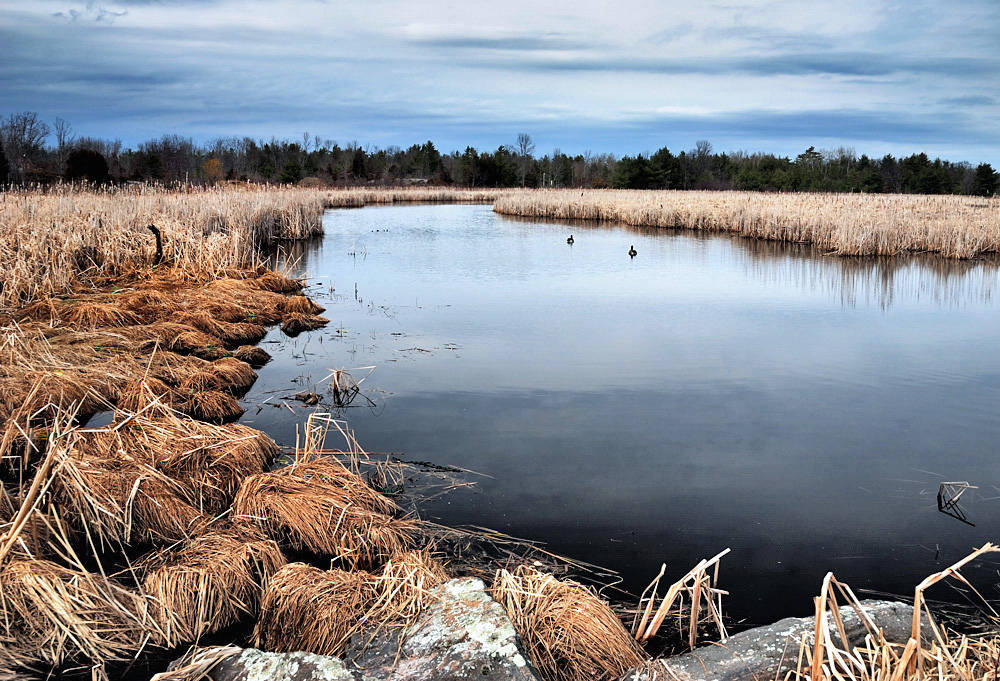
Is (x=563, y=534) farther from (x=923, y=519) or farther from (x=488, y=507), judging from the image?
(x=923, y=519)

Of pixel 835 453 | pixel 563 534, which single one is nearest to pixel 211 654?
pixel 563 534

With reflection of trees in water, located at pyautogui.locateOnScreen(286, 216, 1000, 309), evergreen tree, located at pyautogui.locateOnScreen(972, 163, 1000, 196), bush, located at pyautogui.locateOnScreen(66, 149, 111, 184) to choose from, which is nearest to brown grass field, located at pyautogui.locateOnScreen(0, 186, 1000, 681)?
reflection of trees in water, located at pyautogui.locateOnScreen(286, 216, 1000, 309)

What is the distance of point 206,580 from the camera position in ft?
10.9

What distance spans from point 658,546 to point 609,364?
3965mm

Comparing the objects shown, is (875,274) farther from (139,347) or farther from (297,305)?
(139,347)

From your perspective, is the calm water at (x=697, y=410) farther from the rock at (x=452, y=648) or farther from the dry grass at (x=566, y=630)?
the rock at (x=452, y=648)

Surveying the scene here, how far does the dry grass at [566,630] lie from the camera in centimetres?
294

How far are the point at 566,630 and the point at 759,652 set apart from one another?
75 centimetres

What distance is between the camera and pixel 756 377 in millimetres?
7352

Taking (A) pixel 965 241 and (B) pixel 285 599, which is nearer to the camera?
(B) pixel 285 599

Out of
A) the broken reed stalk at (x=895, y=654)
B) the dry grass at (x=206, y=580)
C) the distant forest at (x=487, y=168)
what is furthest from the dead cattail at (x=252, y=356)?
the distant forest at (x=487, y=168)

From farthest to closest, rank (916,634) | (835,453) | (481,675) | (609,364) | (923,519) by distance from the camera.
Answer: (609,364), (835,453), (923,519), (481,675), (916,634)

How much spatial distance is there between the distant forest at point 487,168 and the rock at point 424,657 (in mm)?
38698

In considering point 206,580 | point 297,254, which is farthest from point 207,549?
point 297,254
